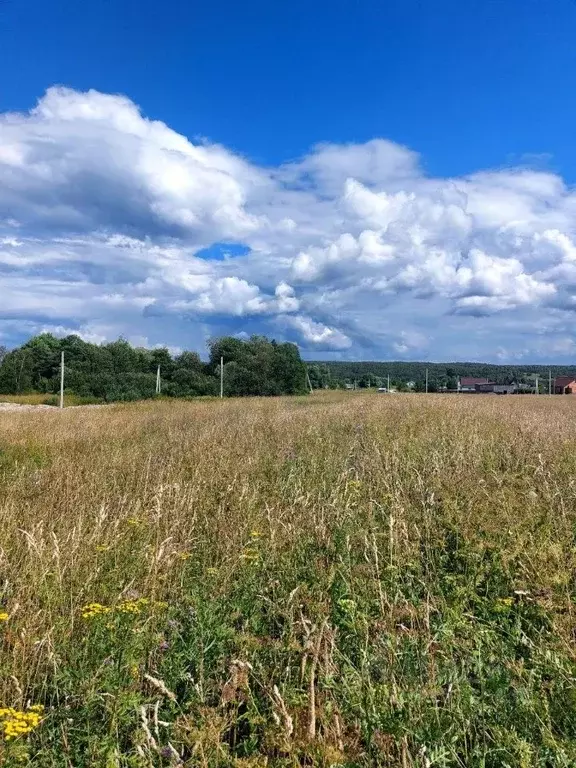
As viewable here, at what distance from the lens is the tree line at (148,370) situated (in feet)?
138

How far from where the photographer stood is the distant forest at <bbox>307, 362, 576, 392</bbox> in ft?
310

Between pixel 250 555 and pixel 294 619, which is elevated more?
pixel 250 555

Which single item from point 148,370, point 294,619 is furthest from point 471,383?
point 294,619

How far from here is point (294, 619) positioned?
318 cm

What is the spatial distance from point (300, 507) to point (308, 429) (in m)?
5.26

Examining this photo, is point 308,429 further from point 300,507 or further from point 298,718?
point 298,718

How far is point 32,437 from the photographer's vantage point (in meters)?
10.7

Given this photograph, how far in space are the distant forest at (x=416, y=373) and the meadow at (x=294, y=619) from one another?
252 feet

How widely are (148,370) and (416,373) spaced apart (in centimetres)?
8450

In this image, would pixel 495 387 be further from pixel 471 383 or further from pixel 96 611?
pixel 96 611

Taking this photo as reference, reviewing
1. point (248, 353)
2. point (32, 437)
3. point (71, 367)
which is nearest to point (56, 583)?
point (32, 437)

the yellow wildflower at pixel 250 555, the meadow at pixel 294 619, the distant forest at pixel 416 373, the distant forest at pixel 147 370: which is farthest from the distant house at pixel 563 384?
the yellow wildflower at pixel 250 555

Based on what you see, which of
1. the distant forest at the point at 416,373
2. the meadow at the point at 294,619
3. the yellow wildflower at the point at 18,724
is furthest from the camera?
the distant forest at the point at 416,373

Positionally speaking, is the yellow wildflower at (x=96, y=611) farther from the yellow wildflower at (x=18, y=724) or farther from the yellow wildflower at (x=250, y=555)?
the yellow wildflower at (x=250, y=555)
